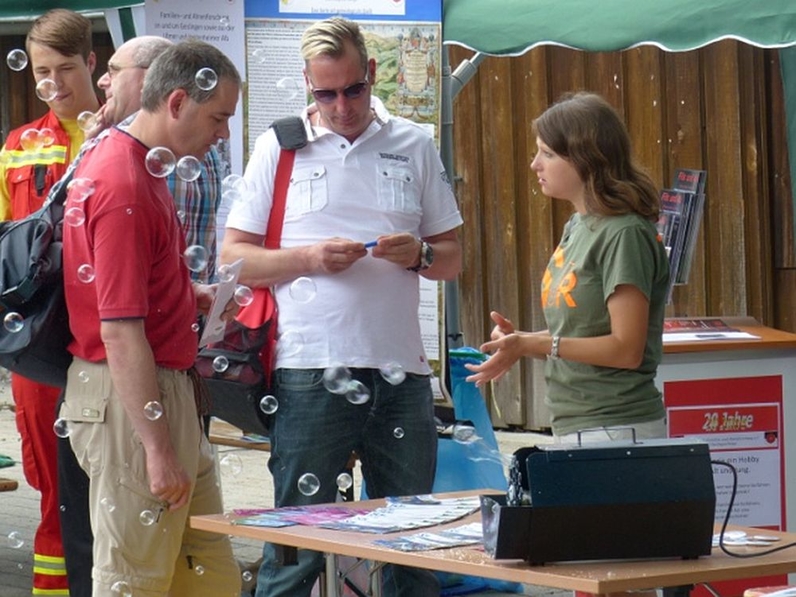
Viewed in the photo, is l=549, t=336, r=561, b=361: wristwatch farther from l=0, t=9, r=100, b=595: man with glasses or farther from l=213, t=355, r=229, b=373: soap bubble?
l=0, t=9, r=100, b=595: man with glasses

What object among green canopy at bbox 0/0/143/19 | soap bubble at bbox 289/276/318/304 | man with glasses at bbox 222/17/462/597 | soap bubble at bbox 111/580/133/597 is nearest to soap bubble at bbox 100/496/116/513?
Result: soap bubble at bbox 111/580/133/597

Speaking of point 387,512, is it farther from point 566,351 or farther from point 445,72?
point 445,72

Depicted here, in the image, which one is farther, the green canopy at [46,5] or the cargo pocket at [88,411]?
the green canopy at [46,5]

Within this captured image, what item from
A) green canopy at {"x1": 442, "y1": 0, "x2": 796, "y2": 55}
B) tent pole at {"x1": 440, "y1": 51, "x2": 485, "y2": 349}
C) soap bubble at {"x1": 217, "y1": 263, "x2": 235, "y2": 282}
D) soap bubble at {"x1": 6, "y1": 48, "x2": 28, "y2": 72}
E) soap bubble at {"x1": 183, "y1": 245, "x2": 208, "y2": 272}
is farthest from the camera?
tent pole at {"x1": 440, "y1": 51, "x2": 485, "y2": 349}

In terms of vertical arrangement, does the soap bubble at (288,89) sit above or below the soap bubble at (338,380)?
above

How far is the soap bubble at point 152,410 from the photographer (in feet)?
11.9

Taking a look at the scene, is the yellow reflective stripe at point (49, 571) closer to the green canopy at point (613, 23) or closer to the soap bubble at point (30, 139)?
the soap bubble at point (30, 139)

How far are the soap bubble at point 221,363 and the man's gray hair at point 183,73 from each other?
876 mm

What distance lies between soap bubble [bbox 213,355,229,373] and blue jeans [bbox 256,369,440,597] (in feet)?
0.49

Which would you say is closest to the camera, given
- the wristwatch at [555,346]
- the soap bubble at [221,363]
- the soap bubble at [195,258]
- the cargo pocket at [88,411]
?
the cargo pocket at [88,411]

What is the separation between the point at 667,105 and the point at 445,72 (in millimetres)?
2714

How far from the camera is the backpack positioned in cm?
380

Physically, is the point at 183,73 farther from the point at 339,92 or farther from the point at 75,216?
the point at 339,92

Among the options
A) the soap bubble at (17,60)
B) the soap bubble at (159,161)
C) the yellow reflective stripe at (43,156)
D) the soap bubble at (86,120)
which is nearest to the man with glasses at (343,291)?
the soap bubble at (86,120)
